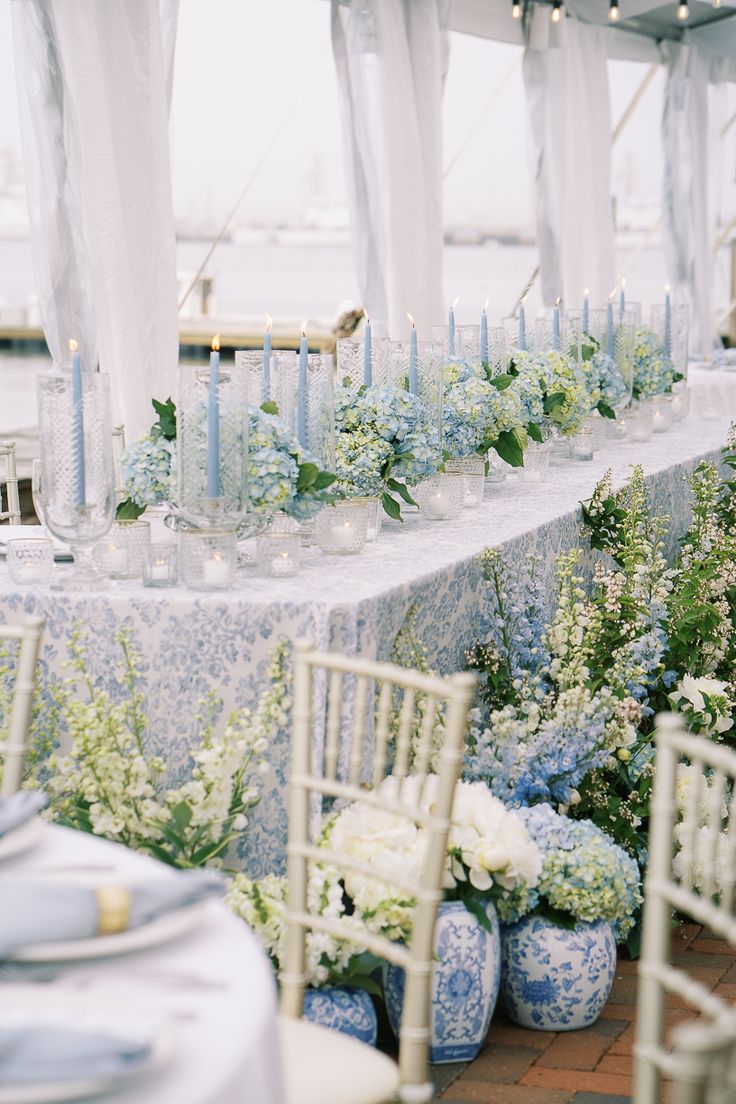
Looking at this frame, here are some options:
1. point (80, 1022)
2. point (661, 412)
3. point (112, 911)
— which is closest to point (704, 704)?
point (661, 412)

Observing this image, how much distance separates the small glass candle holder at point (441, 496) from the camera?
3.24 meters

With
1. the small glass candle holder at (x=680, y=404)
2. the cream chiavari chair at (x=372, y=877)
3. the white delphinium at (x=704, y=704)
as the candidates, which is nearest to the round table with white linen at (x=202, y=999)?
the cream chiavari chair at (x=372, y=877)

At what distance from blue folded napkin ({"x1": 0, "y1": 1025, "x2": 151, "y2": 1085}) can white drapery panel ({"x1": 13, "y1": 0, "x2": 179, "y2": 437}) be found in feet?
14.3

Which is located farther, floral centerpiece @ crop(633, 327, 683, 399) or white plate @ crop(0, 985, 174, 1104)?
floral centerpiece @ crop(633, 327, 683, 399)

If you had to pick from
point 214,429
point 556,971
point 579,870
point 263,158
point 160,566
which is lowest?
point 556,971

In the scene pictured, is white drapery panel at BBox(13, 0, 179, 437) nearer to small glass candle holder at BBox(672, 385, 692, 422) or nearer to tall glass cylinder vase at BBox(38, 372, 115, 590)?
small glass candle holder at BBox(672, 385, 692, 422)

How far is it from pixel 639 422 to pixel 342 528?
6.93 feet

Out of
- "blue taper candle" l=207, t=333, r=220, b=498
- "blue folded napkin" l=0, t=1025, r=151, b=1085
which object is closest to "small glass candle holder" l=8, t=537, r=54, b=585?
"blue taper candle" l=207, t=333, r=220, b=498

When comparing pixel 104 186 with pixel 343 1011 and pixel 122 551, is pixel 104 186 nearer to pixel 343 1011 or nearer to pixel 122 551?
pixel 122 551

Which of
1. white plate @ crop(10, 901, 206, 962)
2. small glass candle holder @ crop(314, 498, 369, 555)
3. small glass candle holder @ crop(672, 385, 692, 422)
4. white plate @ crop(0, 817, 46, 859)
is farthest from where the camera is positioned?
small glass candle holder @ crop(672, 385, 692, 422)

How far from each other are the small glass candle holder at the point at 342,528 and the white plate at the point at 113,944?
152 centimetres

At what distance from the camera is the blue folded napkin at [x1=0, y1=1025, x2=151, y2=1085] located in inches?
41.4

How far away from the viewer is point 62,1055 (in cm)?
106

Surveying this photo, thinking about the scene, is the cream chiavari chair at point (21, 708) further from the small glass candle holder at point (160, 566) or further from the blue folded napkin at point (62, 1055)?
the blue folded napkin at point (62, 1055)
